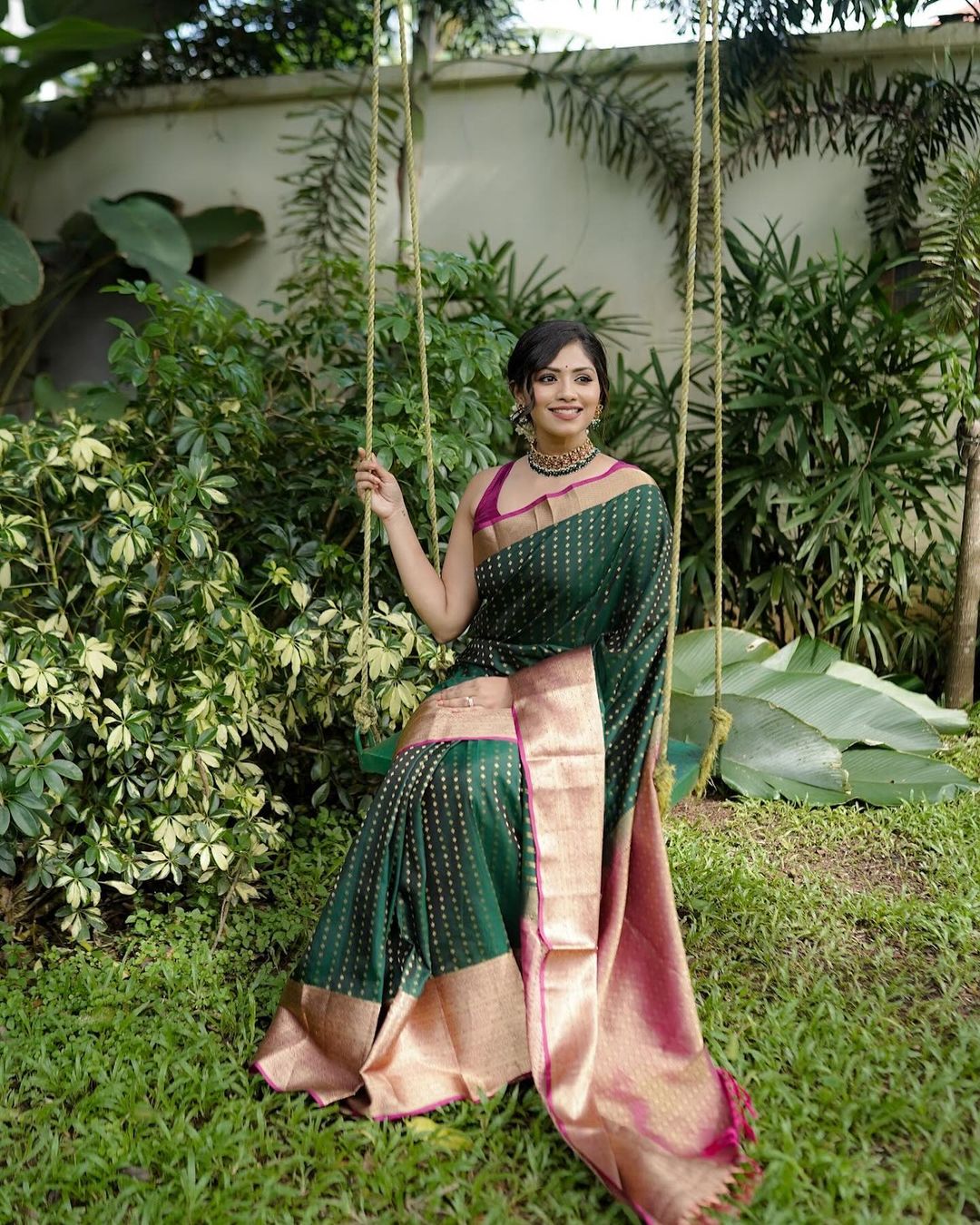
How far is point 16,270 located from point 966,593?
12.9ft

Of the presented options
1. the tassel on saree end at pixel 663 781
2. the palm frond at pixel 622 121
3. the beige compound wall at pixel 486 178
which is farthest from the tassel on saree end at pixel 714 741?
the palm frond at pixel 622 121

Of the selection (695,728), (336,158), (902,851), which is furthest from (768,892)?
(336,158)

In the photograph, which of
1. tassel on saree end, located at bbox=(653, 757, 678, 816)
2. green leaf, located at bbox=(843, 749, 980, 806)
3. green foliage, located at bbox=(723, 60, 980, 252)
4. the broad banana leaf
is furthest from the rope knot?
green foliage, located at bbox=(723, 60, 980, 252)

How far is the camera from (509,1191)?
180 cm

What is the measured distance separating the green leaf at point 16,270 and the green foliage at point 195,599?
146 centimetres

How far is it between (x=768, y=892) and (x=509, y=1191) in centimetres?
128

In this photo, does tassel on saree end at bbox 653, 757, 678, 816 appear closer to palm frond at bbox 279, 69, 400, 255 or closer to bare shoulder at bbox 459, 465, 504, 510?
bare shoulder at bbox 459, 465, 504, 510

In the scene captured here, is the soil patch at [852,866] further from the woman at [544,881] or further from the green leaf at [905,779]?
the woman at [544,881]

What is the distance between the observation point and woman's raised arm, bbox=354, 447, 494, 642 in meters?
2.42

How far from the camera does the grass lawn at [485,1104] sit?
1.76 meters

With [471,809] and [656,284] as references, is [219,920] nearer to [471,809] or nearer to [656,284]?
[471,809]

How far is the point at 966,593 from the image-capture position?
4098 mm

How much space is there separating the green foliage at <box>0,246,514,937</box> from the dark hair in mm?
771

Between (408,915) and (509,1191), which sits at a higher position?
(408,915)
